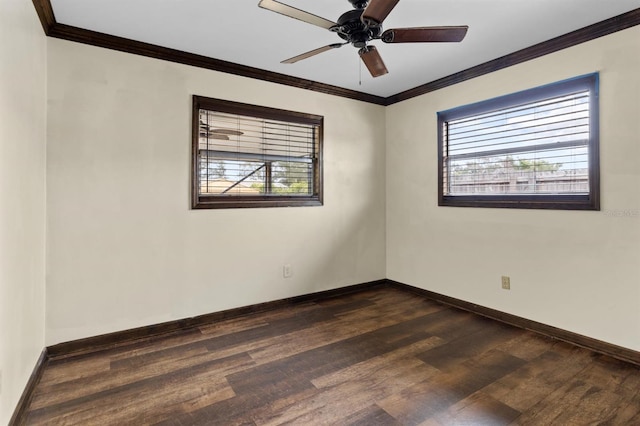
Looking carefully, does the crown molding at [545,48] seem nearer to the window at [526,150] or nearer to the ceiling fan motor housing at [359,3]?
the window at [526,150]

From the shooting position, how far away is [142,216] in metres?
2.87

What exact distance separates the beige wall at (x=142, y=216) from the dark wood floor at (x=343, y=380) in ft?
1.21

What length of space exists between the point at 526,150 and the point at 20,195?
375 cm

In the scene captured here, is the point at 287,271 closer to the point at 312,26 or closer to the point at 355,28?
the point at 312,26

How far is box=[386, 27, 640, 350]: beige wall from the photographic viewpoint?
2.46 metres

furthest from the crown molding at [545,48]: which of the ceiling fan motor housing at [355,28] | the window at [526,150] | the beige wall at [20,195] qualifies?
the beige wall at [20,195]

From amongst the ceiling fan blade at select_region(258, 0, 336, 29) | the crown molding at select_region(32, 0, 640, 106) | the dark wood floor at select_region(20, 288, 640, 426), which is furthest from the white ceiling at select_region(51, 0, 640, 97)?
the dark wood floor at select_region(20, 288, 640, 426)

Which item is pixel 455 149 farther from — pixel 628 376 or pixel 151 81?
pixel 151 81

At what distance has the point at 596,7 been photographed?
233 cm

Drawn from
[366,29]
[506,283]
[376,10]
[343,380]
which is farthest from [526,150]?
[343,380]

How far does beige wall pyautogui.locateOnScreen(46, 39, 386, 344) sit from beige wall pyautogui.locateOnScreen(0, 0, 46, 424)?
15 centimetres

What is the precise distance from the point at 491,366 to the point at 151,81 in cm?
347

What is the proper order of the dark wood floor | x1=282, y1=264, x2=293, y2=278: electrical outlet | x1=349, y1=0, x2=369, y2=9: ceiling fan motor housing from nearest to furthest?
the dark wood floor
x1=349, y1=0, x2=369, y2=9: ceiling fan motor housing
x1=282, y1=264, x2=293, y2=278: electrical outlet

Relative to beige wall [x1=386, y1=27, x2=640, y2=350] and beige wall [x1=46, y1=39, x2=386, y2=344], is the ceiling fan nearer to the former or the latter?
beige wall [x1=386, y1=27, x2=640, y2=350]
